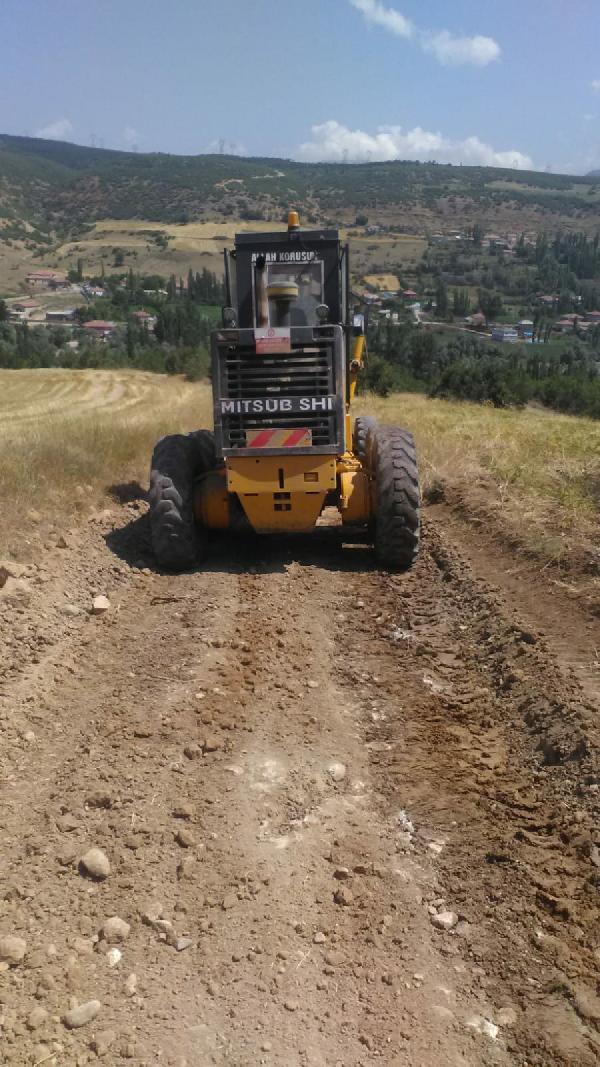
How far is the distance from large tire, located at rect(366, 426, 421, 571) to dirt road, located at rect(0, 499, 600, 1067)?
4.05 feet

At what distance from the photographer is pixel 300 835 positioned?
3.52 metres

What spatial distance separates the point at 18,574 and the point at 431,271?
124344 mm

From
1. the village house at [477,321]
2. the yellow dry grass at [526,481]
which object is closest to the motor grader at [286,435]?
the yellow dry grass at [526,481]

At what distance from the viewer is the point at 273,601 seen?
6621 mm

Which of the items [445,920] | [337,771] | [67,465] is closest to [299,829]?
[337,771]

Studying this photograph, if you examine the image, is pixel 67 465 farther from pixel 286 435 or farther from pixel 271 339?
pixel 271 339

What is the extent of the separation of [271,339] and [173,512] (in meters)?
1.86

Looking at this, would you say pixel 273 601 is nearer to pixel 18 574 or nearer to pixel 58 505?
pixel 18 574

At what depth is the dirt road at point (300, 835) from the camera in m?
2.61

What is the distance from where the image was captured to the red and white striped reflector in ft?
23.7

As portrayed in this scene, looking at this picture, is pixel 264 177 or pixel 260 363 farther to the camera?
pixel 264 177

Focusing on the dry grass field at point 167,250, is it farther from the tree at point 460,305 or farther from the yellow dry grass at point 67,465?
the yellow dry grass at point 67,465

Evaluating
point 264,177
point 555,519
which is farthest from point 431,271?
point 555,519

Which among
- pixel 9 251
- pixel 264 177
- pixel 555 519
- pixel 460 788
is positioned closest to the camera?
pixel 460 788
